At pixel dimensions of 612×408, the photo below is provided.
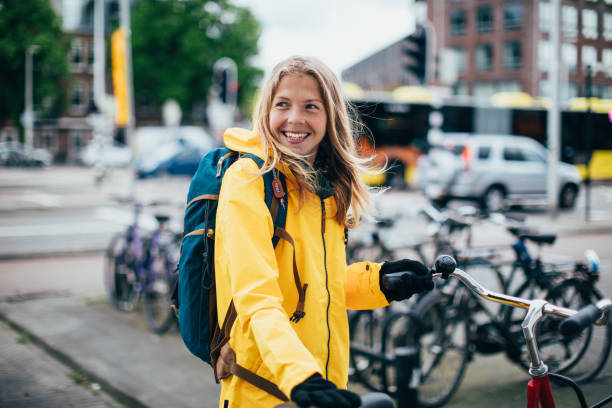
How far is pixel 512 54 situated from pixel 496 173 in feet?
106

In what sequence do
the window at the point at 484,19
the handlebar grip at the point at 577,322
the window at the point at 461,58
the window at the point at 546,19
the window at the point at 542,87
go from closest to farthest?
the handlebar grip at the point at 577,322
the window at the point at 546,19
the window at the point at 542,87
the window at the point at 484,19
the window at the point at 461,58

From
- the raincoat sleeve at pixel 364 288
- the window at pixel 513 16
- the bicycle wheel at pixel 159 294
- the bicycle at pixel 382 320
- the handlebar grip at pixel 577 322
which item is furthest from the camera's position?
the window at pixel 513 16

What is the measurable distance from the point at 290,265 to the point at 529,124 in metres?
24.5

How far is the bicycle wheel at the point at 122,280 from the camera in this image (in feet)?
20.1

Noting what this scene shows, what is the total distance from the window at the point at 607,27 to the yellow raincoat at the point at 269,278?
20.7 ft

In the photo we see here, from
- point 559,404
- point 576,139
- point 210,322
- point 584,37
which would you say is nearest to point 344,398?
point 210,322

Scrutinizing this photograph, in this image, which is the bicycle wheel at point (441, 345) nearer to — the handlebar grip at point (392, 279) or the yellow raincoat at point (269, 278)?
the handlebar grip at point (392, 279)

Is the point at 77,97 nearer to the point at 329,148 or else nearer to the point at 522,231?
the point at 522,231

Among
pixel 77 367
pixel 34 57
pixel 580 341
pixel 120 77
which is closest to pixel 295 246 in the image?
pixel 580 341

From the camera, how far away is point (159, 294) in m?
5.56

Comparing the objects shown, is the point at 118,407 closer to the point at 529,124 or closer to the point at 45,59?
the point at 529,124

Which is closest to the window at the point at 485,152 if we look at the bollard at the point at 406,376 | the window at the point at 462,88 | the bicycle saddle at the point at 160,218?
the bicycle saddle at the point at 160,218

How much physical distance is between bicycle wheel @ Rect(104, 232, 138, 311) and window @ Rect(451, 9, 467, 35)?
4515 cm

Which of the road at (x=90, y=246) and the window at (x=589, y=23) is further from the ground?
the window at (x=589, y=23)
